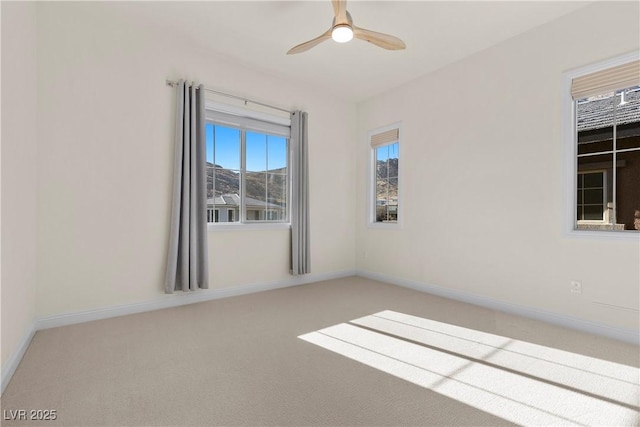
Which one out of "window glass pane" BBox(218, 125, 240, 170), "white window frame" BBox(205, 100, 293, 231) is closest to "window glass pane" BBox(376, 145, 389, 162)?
"white window frame" BBox(205, 100, 293, 231)

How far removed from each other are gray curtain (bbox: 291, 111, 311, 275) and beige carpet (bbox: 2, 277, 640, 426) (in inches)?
50.9

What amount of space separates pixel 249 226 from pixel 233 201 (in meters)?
0.38

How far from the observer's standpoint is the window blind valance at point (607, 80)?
8.29 ft

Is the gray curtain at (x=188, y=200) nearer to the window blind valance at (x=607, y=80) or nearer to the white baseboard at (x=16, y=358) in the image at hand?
the white baseboard at (x=16, y=358)

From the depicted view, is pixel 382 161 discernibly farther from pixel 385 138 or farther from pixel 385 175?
pixel 385 138

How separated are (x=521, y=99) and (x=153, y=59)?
12.3 ft

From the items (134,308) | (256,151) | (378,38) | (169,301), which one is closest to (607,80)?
(378,38)

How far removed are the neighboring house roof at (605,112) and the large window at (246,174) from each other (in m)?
3.26

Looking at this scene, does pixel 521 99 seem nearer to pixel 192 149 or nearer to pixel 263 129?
pixel 263 129

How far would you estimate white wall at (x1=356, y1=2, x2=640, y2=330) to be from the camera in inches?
104

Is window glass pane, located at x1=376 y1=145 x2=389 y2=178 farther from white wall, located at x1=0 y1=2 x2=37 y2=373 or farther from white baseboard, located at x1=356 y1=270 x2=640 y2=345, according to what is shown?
white wall, located at x1=0 y1=2 x2=37 y2=373

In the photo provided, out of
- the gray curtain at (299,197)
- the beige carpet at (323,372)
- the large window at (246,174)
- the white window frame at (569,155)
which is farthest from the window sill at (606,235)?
the large window at (246,174)

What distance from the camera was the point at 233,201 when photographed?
13.1 feet

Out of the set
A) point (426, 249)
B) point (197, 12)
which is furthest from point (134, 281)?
point (426, 249)
